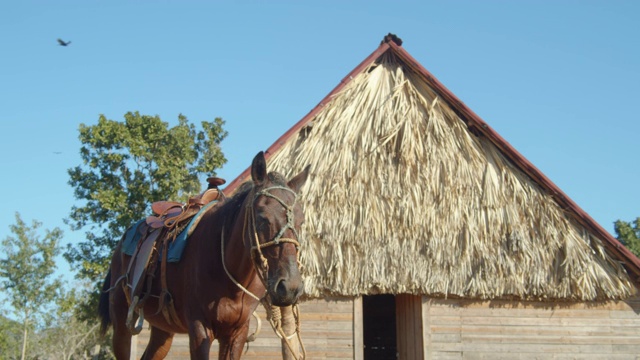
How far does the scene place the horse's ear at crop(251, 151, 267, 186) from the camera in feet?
13.7

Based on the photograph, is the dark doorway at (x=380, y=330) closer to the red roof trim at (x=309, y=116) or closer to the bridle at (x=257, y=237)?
A: the red roof trim at (x=309, y=116)

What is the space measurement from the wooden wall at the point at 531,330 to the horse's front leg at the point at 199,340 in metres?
6.38

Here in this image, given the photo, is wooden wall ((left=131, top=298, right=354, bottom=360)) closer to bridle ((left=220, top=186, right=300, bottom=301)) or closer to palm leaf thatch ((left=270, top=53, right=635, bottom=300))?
palm leaf thatch ((left=270, top=53, right=635, bottom=300))

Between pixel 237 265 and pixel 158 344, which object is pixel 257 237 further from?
pixel 158 344

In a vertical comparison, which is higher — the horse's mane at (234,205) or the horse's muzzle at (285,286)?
the horse's mane at (234,205)

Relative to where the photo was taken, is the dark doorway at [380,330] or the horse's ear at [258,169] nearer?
the horse's ear at [258,169]

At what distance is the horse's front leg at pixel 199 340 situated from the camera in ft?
13.6

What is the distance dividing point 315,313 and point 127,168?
1142 centimetres

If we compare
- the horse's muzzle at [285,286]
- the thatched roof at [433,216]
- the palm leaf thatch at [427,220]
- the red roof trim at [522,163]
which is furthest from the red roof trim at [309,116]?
the horse's muzzle at [285,286]

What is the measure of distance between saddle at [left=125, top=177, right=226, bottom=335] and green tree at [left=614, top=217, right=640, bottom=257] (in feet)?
78.3

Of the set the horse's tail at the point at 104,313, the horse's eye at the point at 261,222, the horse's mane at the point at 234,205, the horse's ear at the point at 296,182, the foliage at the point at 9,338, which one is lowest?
the foliage at the point at 9,338

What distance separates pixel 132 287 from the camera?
522cm

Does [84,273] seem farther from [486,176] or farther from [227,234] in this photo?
[227,234]

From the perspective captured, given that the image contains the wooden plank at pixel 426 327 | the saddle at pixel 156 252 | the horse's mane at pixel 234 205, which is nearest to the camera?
the horse's mane at pixel 234 205
